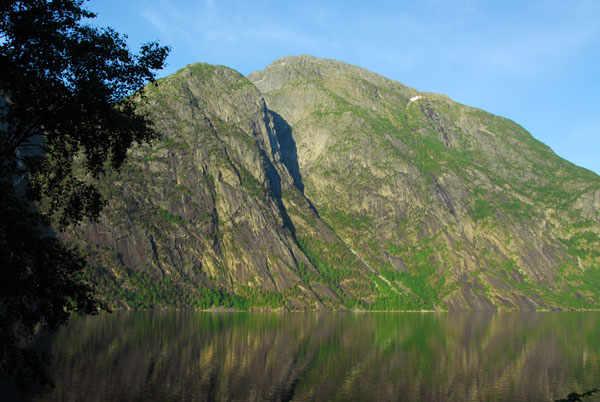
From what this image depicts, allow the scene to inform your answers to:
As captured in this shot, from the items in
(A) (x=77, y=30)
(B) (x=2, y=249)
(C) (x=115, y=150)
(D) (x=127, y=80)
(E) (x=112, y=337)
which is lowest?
(E) (x=112, y=337)

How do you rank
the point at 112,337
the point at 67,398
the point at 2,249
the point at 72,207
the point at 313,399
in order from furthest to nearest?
1. the point at 112,337
2. the point at 313,399
3. the point at 67,398
4. the point at 72,207
5. the point at 2,249

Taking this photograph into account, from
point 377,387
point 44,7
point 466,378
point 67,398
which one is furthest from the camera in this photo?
point 466,378

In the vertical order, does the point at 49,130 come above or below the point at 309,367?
above

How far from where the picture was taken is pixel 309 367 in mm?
73438

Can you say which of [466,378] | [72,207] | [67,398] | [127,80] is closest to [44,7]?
[127,80]

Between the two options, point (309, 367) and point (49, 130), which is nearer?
point (49, 130)

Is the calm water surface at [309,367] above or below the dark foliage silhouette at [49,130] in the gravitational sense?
below

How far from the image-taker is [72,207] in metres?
26.1

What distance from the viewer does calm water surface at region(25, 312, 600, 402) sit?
Answer: 55969 mm

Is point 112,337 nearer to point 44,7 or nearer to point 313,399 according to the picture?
point 313,399

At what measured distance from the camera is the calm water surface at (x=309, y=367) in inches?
2203

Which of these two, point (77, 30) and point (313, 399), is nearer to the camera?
point (77, 30)

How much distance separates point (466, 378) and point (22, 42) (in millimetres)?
63827

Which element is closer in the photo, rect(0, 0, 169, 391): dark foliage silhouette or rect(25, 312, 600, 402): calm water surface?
rect(0, 0, 169, 391): dark foliage silhouette
